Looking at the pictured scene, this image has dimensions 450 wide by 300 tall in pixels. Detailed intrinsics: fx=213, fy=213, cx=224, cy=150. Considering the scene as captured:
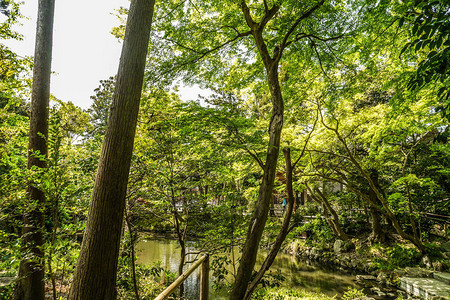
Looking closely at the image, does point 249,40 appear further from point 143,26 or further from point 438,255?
point 438,255

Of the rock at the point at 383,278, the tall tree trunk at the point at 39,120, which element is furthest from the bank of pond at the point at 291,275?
the tall tree trunk at the point at 39,120

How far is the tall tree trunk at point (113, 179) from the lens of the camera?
170cm

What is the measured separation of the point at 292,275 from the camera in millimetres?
8633

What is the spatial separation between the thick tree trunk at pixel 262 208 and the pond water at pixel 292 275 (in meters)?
3.52

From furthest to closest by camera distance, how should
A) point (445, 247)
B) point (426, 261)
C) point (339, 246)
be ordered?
point (339, 246)
point (445, 247)
point (426, 261)

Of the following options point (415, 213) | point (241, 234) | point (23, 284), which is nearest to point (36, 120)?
point (23, 284)

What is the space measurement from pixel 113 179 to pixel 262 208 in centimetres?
194

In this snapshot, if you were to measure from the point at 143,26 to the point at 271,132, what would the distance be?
2.10m

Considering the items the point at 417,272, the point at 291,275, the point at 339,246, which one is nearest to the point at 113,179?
the point at 417,272

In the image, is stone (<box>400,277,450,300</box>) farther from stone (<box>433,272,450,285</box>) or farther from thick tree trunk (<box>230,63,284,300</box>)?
thick tree trunk (<box>230,63,284,300</box>)

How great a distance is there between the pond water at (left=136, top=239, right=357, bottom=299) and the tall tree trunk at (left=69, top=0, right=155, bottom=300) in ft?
14.5

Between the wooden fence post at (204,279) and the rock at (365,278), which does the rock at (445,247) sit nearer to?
the rock at (365,278)

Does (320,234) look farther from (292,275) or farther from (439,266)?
(439,266)

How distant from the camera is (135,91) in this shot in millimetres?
2174
